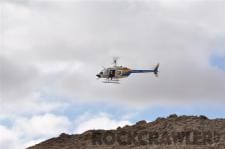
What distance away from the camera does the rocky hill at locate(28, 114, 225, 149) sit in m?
46.9

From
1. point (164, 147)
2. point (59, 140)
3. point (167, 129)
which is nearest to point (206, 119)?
point (167, 129)

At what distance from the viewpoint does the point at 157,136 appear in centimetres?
4938

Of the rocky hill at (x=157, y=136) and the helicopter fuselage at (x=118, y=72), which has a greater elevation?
the helicopter fuselage at (x=118, y=72)

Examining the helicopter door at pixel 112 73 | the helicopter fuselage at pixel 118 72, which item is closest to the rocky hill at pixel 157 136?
the helicopter fuselage at pixel 118 72

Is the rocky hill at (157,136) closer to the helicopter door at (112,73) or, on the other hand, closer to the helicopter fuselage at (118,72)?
the helicopter fuselage at (118,72)

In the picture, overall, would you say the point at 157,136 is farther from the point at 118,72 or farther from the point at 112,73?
the point at 112,73

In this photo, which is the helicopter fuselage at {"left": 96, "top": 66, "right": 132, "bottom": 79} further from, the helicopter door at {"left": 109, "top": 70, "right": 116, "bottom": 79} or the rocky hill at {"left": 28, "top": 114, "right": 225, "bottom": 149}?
the rocky hill at {"left": 28, "top": 114, "right": 225, "bottom": 149}

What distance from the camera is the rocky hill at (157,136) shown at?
46906 millimetres

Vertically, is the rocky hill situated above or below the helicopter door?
below

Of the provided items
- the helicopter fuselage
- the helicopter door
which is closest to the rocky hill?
the helicopter fuselage

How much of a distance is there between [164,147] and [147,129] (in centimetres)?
633

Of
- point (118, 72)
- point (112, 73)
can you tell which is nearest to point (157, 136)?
point (118, 72)

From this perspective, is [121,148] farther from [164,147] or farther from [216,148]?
[216,148]

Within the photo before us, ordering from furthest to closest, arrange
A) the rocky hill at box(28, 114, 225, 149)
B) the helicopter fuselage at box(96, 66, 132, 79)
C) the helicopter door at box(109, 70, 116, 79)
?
the helicopter door at box(109, 70, 116, 79), the helicopter fuselage at box(96, 66, 132, 79), the rocky hill at box(28, 114, 225, 149)
